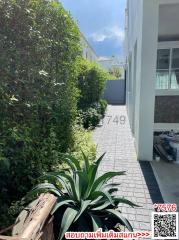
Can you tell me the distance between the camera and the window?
888 centimetres

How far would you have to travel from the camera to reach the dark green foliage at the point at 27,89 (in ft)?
8.98

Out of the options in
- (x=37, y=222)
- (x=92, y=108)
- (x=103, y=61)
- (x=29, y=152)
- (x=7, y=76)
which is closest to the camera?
(x=37, y=222)

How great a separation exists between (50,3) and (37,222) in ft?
11.6

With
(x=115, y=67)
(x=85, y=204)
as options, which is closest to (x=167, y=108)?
(x=85, y=204)

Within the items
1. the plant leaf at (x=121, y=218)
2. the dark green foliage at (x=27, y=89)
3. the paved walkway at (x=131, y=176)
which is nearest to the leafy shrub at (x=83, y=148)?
the paved walkway at (x=131, y=176)

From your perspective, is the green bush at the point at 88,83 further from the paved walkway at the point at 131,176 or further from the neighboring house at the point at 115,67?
the neighboring house at the point at 115,67

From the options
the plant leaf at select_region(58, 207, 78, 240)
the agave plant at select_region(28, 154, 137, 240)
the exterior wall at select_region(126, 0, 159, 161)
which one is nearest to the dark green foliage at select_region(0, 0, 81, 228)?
the agave plant at select_region(28, 154, 137, 240)

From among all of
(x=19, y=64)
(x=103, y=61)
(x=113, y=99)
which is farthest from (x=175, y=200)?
(x=103, y=61)

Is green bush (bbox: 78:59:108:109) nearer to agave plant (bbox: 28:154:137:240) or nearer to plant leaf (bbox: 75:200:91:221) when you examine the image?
agave plant (bbox: 28:154:137:240)

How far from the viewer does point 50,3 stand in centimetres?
404

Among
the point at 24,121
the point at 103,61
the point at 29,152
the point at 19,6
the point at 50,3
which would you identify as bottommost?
the point at 29,152

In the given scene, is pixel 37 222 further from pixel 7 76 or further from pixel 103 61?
pixel 103 61

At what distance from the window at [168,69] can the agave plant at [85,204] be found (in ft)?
22.5

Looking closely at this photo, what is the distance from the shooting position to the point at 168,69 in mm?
8938
